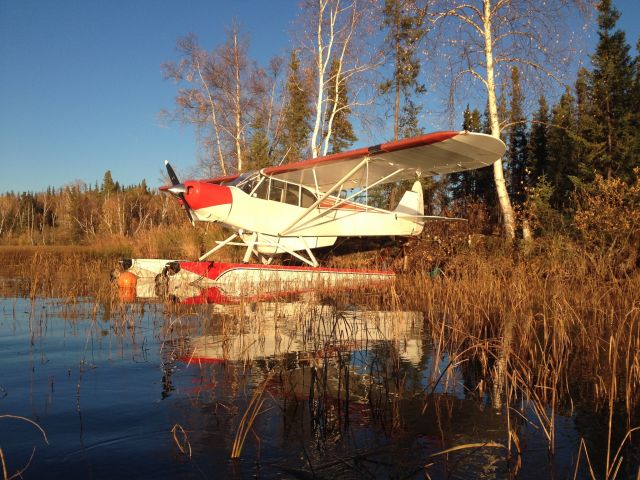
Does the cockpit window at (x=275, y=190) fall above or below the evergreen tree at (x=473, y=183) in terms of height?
below

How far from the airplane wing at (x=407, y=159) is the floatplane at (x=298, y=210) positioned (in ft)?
0.06

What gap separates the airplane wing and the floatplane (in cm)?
2

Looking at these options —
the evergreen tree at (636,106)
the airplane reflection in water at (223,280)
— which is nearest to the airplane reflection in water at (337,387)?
the airplane reflection in water at (223,280)

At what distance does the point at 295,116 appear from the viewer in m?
27.5

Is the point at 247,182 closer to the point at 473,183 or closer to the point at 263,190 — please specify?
the point at 263,190

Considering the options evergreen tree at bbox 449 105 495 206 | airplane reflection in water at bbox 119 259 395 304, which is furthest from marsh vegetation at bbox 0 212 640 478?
evergreen tree at bbox 449 105 495 206

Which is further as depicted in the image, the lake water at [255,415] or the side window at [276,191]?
the side window at [276,191]

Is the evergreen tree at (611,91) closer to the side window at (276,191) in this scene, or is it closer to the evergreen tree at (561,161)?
the evergreen tree at (561,161)

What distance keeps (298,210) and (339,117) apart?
1622cm

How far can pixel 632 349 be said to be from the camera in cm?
405

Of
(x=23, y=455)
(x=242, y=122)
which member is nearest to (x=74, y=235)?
(x=242, y=122)

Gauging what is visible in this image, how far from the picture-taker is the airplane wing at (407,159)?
8.77m

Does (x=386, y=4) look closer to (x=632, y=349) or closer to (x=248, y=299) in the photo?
(x=248, y=299)

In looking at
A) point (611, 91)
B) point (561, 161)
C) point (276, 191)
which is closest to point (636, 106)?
point (611, 91)
